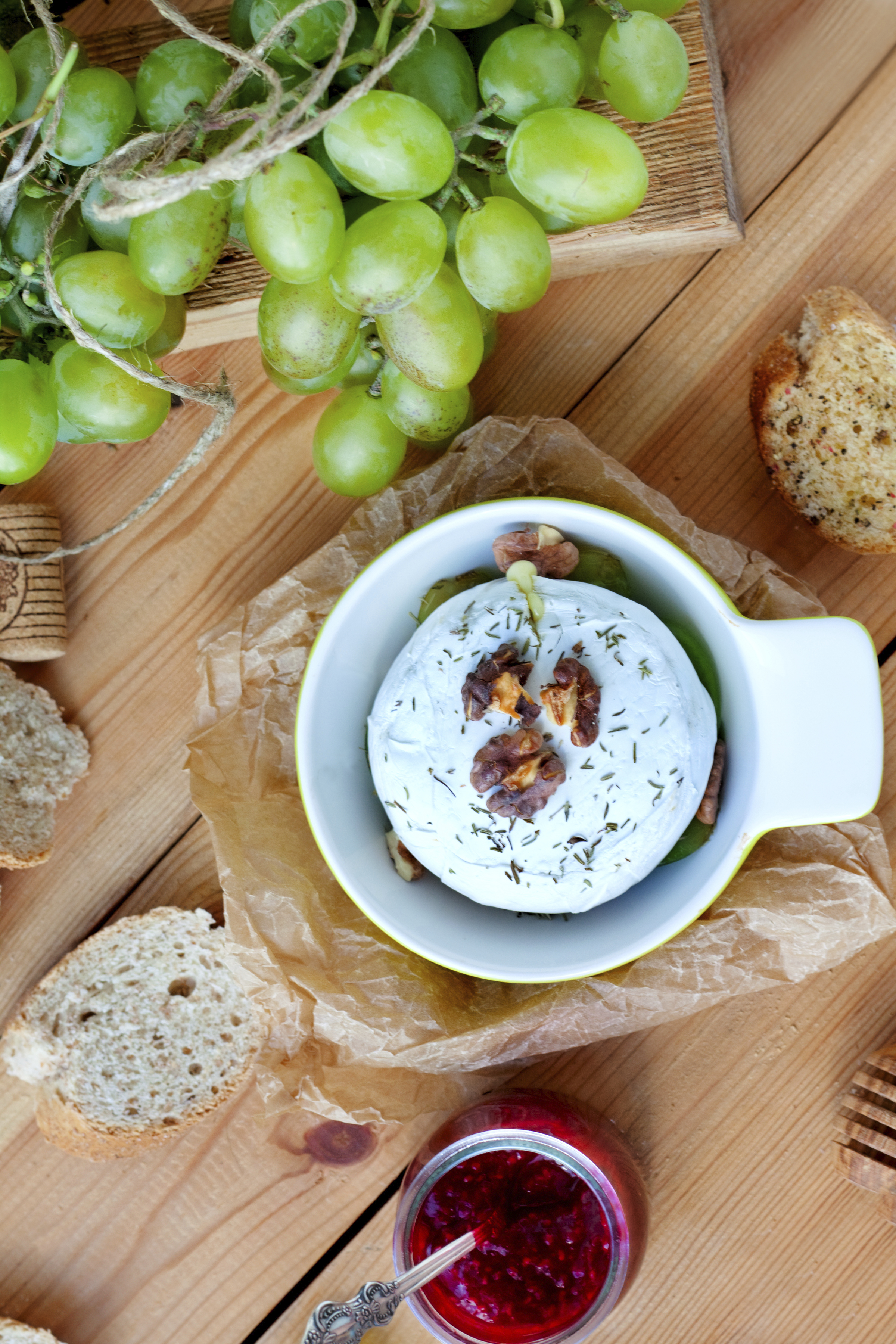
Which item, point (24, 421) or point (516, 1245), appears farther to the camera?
point (516, 1245)

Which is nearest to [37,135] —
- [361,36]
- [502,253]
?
[361,36]

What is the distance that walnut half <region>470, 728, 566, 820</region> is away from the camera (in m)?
0.73

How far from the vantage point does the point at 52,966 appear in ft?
3.43

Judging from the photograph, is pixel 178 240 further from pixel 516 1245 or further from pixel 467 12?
pixel 516 1245

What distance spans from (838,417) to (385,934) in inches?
24.9

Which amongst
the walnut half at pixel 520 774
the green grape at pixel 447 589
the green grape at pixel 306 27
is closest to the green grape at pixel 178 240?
the green grape at pixel 306 27

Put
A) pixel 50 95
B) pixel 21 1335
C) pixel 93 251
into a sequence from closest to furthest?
pixel 50 95
pixel 93 251
pixel 21 1335

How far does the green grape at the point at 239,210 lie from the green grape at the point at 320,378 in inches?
3.8

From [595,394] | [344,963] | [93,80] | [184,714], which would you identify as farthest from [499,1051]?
[93,80]

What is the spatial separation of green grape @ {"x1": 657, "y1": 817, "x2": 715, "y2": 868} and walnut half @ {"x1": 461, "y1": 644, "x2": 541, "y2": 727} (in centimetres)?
18

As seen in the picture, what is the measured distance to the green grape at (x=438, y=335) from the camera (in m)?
0.74

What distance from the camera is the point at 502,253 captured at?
0.71 m

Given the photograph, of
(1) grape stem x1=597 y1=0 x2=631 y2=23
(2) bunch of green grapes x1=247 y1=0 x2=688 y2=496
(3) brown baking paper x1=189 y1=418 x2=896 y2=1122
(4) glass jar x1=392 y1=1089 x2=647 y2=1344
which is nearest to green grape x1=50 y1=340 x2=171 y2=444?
(2) bunch of green grapes x1=247 y1=0 x2=688 y2=496

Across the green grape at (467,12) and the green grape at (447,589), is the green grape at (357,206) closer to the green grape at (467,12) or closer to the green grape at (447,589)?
the green grape at (467,12)
